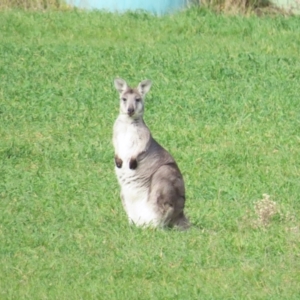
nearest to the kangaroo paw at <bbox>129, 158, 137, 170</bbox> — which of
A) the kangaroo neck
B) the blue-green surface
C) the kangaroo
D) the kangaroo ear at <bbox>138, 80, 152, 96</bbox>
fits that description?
the kangaroo

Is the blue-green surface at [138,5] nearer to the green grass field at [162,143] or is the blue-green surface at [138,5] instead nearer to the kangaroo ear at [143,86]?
the green grass field at [162,143]

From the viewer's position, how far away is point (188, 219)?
894cm

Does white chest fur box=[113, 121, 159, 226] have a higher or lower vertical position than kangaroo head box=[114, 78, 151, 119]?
lower

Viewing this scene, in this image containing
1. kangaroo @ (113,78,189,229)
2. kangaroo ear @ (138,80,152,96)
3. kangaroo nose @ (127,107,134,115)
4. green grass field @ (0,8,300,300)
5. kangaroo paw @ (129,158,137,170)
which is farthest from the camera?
kangaroo ear @ (138,80,152,96)

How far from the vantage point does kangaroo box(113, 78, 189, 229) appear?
8570 millimetres

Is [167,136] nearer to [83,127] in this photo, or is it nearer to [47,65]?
[83,127]

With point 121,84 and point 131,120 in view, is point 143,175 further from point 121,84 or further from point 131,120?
point 121,84

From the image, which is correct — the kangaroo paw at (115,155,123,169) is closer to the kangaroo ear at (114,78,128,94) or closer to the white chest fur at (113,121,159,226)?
the white chest fur at (113,121,159,226)

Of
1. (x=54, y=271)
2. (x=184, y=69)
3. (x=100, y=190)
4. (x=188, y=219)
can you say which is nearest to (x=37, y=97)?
(x=184, y=69)

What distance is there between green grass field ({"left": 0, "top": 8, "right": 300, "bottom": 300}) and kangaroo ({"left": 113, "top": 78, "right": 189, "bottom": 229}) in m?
0.15

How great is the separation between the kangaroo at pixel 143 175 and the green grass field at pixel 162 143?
5.7 inches

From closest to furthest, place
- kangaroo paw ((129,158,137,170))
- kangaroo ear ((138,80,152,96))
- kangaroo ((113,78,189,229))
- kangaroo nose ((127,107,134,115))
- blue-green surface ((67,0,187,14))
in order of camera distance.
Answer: kangaroo ((113,78,189,229)) < kangaroo paw ((129,158,137,170)) < kangaroo nose ((127,107,134,115)) < kangaroo ear ((138,80,152,96)) < blue-green surface ((67,0,187,14))

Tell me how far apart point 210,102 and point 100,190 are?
3.61 metres

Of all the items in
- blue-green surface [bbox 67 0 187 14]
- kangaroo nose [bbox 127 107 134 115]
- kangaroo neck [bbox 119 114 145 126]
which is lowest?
kangaroo neck [bbox 119 114 145 126]
